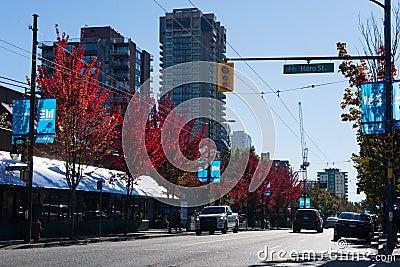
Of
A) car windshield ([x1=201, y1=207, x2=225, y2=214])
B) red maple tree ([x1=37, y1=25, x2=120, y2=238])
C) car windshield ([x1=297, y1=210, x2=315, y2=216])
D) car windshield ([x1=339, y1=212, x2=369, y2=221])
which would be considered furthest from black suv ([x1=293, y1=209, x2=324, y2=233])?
red maple tree ([x1=37, y1=25, x2=120, y2=238])

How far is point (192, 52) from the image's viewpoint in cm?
18750

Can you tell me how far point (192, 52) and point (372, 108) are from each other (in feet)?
541

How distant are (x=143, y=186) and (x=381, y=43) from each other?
22278 mm

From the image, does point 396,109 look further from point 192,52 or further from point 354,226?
point 192,52

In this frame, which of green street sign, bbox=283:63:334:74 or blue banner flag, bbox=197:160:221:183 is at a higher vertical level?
green street sign, bbox=283:63:334:74

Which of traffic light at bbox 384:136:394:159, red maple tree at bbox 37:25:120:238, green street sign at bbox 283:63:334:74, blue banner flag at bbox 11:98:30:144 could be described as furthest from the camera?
red maple tree at bbox 37:25:120:238

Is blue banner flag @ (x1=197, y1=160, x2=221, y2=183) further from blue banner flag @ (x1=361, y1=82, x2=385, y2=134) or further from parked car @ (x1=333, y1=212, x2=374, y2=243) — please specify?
blue banner flag @ (x1=361, y1=82, x2=385, y2=134)

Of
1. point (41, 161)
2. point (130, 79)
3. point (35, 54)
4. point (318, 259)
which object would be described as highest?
point (130, 79)

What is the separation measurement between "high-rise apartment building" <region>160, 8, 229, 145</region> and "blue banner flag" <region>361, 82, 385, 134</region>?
145480 mm

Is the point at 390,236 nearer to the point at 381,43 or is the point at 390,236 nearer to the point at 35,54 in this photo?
the point at 381,43

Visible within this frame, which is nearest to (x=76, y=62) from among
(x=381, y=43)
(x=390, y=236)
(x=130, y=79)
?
(x=381, y=43)

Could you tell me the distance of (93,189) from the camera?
36062 millimetres

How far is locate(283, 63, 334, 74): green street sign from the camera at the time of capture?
2199cm

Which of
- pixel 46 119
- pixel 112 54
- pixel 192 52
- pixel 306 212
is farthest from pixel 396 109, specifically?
pixel 192 52
